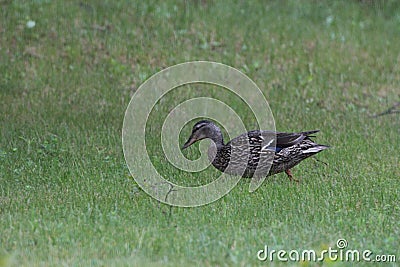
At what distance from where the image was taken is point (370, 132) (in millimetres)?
12836

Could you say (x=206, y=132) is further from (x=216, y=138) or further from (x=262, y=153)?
(x=262, y=153)

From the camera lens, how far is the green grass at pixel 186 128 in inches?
289

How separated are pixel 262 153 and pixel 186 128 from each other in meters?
3.01

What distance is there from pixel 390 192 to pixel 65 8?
953cm

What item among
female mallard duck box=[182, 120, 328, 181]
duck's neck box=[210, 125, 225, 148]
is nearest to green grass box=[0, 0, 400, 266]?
female mallard duck box=[182, 120, 328, 181]

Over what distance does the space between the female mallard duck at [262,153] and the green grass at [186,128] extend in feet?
0.70

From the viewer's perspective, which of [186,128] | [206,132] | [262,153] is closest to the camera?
[262,153]

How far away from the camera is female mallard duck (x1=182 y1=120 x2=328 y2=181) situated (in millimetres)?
9711

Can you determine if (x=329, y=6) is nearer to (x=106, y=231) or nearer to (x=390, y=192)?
(x=390, y=192)

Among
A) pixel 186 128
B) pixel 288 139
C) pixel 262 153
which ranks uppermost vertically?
pixel 186 128

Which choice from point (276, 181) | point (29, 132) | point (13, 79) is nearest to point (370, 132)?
point (276, 181)

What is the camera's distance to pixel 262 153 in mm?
9688

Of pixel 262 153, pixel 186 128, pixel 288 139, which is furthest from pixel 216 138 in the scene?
pixel 186 128

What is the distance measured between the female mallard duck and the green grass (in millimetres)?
212
